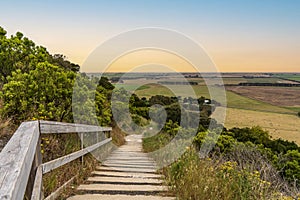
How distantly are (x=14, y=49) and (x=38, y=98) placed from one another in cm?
163

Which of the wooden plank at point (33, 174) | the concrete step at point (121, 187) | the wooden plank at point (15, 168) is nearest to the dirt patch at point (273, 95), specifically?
the concrete step at point (121, 187)

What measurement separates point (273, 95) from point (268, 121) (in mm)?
2771

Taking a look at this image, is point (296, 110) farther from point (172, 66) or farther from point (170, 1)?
point (172, 66)

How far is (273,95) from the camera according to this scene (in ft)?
108

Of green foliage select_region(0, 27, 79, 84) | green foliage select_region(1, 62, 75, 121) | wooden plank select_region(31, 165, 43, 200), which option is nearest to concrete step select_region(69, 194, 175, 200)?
wooden plank select_region(31, 165, 43, 200)

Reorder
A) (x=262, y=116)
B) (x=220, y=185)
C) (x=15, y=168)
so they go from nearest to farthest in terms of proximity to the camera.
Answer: (x=15, y=168) → (x=220, y=185) → (x=262, y=116)

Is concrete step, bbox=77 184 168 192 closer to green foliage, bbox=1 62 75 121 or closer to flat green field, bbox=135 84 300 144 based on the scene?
green foliage, bbox=1 62 75 121

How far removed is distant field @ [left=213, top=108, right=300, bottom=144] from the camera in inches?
1152

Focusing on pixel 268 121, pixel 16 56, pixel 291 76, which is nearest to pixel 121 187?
pixel 16 56

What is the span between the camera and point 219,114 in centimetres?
1488

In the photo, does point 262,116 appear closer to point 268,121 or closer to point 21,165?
point 268,121

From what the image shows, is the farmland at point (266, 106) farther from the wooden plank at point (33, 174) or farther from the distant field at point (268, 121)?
the wooden plank at point (33, 174)

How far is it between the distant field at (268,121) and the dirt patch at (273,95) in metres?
1.66

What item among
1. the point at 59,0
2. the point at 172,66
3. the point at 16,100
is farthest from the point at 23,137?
the point at 59,0
